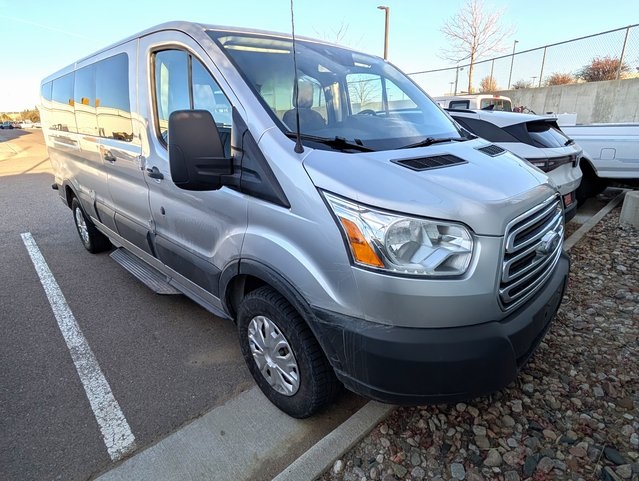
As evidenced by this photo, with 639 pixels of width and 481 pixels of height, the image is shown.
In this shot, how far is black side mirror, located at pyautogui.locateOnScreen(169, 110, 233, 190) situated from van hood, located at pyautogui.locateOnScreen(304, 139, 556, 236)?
20.6 inches

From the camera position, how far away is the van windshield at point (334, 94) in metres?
2.17

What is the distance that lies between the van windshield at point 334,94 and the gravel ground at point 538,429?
156 cm

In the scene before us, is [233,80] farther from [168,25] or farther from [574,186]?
[574,186]

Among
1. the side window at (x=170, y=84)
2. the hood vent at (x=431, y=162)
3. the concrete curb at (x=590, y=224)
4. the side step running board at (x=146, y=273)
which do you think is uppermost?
the side window at (x=170, y=84)

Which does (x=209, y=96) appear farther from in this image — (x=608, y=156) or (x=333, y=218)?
(x=608, y=156)

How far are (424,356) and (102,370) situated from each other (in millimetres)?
2323

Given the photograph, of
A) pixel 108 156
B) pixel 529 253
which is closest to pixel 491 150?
pixel 529 253

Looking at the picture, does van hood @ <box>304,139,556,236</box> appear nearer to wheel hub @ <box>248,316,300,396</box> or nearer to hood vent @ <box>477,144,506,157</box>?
hood vent @ <box>477,144,506,157</box>

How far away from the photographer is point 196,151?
79.4 inches

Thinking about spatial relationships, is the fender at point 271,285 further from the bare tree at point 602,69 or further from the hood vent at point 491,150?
the bare tree at point 602,69

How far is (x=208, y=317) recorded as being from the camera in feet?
11.4

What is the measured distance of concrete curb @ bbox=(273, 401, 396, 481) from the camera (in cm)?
188

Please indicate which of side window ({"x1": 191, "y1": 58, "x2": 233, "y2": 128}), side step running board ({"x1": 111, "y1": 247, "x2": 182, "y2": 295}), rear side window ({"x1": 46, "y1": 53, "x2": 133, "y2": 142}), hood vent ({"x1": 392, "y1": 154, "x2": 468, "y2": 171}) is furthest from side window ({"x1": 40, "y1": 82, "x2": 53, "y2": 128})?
hood vent ({"x1": 392, "y1": 154, "x2": 468, "y2": 171})

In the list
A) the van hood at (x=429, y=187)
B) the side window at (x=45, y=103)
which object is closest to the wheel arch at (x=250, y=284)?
the van hood at (x=429, y=187)
